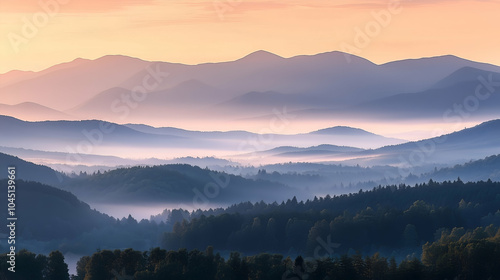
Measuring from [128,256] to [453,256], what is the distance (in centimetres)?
4881

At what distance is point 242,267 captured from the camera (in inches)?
7613

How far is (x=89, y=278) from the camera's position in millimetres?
190375

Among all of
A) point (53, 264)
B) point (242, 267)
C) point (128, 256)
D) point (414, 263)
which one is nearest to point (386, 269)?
point (414, 263)

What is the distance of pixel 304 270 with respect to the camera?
631 ft

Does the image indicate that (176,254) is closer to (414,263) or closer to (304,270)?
(304,270)

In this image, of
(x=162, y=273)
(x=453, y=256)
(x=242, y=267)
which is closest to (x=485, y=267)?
(x=453, y=256)

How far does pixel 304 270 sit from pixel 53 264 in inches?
1508

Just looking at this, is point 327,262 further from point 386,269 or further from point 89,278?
point 89,278

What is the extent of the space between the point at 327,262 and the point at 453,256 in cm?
2074

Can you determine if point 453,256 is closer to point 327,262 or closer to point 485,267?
point 485,267

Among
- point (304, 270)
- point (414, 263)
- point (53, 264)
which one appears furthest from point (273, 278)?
point (53, 264)

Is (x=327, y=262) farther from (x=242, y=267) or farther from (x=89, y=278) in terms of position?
(x=89, y=278)

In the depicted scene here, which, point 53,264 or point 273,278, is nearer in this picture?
point 273,278

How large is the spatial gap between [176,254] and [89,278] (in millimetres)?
13821
